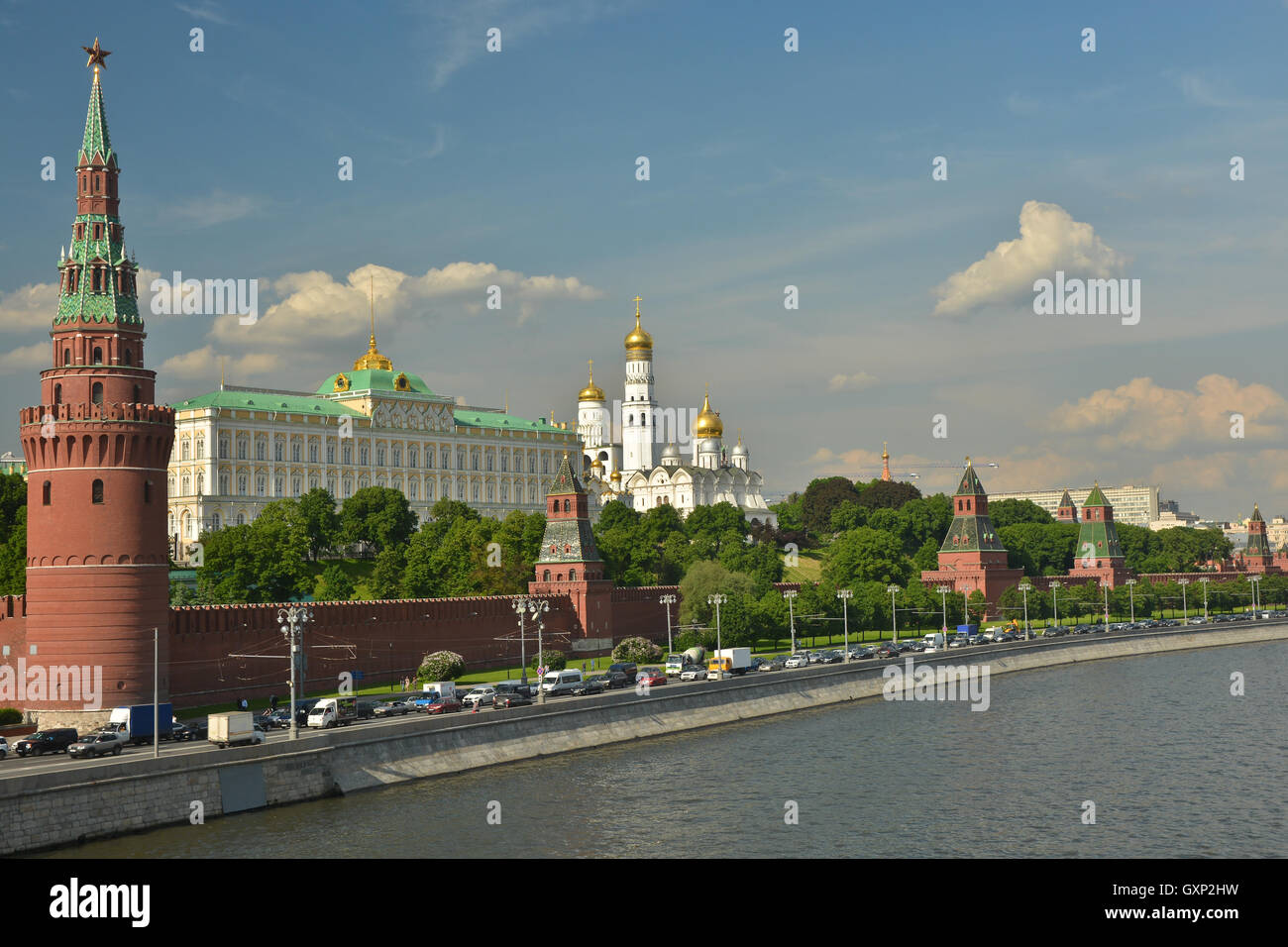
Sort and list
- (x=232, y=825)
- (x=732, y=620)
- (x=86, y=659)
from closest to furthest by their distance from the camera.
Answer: (x=232, y=825)
(x=86, y=659)
(x=732, y=620)

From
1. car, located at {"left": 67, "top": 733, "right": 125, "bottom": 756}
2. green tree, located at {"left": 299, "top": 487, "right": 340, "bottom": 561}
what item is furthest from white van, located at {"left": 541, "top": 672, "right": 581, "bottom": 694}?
green tree, located at {"left": 299, "top": 487, "right": 340, "bottom": 561}

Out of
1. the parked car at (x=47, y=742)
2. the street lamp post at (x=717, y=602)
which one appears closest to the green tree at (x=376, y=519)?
the street lamp post at (x=717, y=602)

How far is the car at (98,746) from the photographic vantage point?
48688 mm

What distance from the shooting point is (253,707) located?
214 feet

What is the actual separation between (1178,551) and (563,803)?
5718 inches

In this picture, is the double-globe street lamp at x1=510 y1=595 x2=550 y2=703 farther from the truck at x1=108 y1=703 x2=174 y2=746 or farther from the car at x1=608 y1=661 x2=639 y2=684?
the truck at x1=108 y1=703 x2=174 y2=746

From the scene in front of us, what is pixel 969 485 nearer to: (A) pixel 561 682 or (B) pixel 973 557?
(B) pixel 973 557

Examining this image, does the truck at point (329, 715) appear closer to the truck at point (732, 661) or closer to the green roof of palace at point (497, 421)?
the truck at point (732, 661)

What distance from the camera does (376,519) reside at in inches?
4599

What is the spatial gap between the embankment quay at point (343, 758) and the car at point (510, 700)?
73.5 inches

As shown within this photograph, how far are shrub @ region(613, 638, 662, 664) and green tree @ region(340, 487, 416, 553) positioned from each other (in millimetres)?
30830
